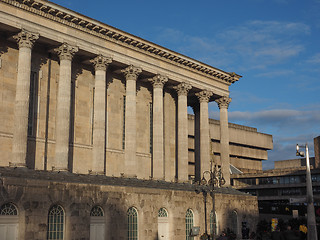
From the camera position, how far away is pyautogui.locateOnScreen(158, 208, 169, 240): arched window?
40250mm

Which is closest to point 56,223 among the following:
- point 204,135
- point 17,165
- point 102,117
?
point 17,165

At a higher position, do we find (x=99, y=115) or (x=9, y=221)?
(x=99, y=115)

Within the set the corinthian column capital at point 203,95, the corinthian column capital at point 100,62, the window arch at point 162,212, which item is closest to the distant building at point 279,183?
the corinthian column capital at point 203,95

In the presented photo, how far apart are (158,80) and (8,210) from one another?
2444 cm

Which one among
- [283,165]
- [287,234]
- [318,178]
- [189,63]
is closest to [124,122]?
[189,63]

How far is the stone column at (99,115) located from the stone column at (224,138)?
18953 millimetres

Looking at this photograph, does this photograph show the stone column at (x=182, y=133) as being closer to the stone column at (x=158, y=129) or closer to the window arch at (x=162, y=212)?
the stone column at (x=158, y=129)

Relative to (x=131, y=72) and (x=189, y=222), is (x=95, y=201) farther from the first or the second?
(x=131, y=72)

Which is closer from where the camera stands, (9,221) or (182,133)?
(9,221)

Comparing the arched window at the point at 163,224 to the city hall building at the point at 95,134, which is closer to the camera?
the city hall building at the point at 95,134

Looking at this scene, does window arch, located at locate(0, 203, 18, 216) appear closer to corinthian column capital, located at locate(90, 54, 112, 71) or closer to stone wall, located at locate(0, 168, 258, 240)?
stone wall, located at locate(0, 168, 258, 240)

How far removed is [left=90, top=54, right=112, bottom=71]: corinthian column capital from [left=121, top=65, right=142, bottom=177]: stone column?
3.23 m

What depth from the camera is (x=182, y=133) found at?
51.4 metres

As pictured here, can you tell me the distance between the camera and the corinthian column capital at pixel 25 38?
3709 centimetres
